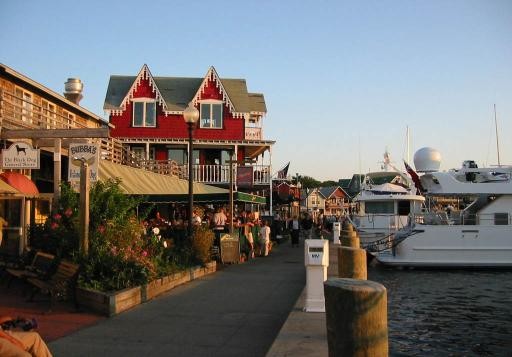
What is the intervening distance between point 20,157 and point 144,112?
24200 millimetres

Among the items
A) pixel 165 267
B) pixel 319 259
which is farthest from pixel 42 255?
pixel 319 259

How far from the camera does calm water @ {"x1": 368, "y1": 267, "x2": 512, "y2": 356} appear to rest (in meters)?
9.83

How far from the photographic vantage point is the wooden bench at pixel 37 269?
10.4 m

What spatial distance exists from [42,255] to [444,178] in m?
17.7

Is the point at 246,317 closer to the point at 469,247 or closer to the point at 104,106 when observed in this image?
the point at 469,247

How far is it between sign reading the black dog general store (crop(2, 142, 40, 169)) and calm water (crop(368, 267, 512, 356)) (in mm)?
8810

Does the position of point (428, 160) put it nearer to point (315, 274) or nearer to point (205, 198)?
point (205, 198)

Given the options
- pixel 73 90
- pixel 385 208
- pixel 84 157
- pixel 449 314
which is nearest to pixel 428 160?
pixel 385 208

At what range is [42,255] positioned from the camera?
11.0 meters

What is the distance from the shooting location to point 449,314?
1270 centimetres

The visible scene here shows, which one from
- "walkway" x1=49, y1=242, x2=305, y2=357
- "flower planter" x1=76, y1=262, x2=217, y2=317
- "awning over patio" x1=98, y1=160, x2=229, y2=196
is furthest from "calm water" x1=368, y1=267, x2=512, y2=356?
"awning over patio" x1=98, y1=160, x2=229, y2=196

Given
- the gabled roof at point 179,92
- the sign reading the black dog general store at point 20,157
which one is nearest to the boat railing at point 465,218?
the sign reading the black dog general store at point 20,157

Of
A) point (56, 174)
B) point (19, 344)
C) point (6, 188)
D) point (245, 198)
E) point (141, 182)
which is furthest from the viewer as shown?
point (245, 198)

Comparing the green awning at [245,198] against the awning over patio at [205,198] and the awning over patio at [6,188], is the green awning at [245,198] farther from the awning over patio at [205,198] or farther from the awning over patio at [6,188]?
the awning over patio at [6,188]
